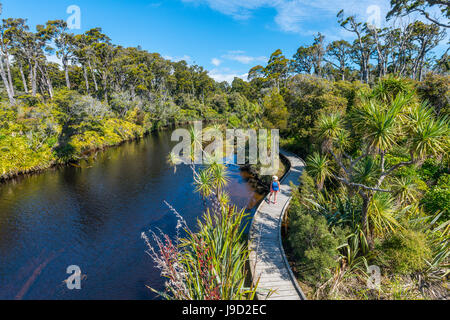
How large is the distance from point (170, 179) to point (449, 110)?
21.6 metres

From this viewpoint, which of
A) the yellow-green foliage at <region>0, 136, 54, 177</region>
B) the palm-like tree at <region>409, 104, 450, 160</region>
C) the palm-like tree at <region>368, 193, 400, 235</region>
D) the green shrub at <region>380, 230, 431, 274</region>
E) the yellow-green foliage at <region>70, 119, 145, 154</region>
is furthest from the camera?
the yellow-green foliage at <region>70, 119, 145, 154</region>

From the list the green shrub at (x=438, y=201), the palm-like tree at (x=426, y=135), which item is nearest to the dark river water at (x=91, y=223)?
the green shrub at (x=438, y=201)

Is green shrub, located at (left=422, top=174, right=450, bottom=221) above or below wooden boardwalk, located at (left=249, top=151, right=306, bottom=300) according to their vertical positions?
above

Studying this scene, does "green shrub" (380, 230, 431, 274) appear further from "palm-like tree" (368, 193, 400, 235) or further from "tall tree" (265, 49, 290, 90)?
"tall tree" (265, 49, 290, 90)

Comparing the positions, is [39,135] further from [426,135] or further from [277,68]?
[277,68]

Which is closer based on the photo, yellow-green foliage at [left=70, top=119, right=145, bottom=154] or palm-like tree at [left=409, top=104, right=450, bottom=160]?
palm-like tree at [left=409, top=104, right=450, bottom=160]

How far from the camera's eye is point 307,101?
18.1 m

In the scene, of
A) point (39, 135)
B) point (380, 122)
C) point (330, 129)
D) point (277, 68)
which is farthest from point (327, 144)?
point (277, 68)

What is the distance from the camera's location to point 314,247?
7.28 metres

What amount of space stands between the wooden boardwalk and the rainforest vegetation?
60 cm

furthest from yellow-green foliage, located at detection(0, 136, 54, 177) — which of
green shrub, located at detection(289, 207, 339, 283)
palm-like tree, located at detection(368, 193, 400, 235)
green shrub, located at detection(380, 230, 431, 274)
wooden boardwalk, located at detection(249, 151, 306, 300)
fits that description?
green shrub, located at detection(380, 230, 431, 274)

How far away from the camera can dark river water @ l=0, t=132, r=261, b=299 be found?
8594mm

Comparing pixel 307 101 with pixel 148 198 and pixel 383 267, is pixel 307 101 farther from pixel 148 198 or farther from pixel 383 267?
pixel 148 198
